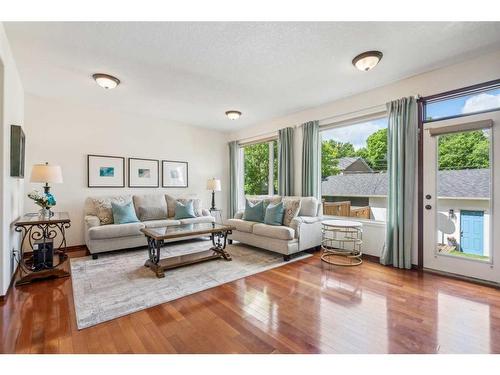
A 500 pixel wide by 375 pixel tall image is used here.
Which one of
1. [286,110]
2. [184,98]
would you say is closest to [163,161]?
[184,98]

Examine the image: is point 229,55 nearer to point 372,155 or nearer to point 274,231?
point 274,231

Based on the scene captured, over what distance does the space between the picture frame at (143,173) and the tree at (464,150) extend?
4.96 metres

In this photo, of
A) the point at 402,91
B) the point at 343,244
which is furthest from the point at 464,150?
the point at 343,244

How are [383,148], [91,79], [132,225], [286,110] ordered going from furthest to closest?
[286,110] < [132,225] < [383,148] < [91,79]

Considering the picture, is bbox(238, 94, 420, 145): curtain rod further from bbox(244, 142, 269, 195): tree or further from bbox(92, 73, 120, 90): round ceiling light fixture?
A: bbox(92, 73, 120, 90): round ceiling light fixture

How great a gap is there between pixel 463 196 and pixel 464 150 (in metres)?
0.55

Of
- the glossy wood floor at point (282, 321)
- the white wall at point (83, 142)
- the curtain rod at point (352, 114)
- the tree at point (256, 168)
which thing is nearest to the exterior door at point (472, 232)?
the glossy wood floor at point (282, 321)

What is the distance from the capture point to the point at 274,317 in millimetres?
1994

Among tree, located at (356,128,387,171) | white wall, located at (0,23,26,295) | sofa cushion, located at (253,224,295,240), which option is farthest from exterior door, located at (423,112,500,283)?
white wall, located at (0,23,26,295)

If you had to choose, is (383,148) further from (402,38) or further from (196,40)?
(196,40)

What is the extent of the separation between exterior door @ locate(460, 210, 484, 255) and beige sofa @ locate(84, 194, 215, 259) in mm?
4014

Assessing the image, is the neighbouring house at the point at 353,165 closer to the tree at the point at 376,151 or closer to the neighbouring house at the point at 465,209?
the tree at the point at 376,151

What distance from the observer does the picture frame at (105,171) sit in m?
4.36
